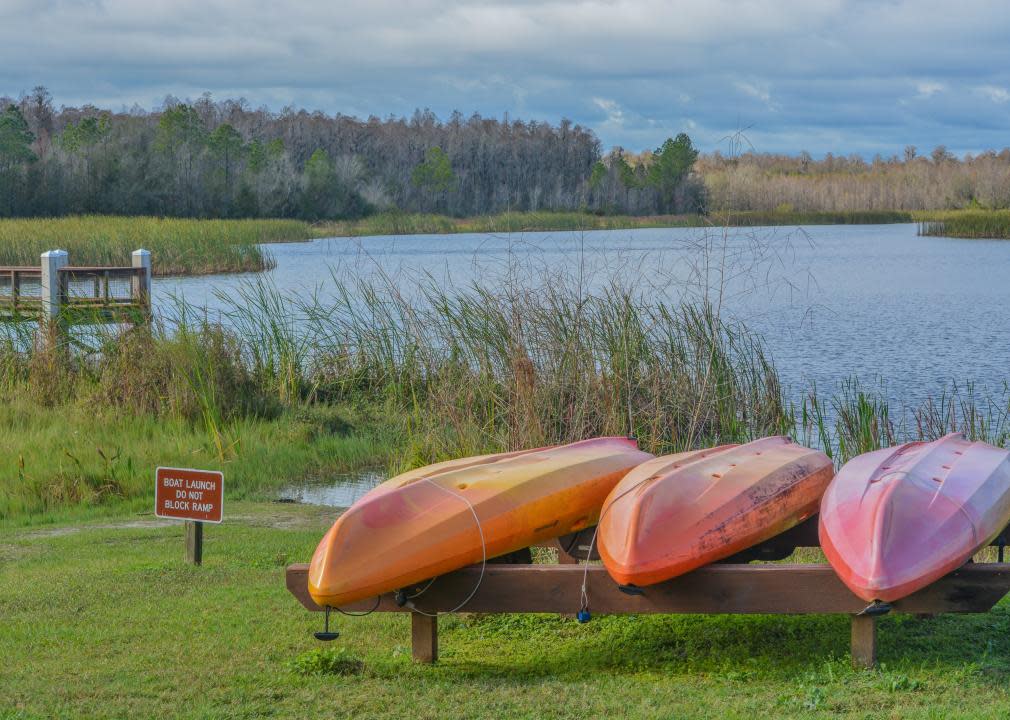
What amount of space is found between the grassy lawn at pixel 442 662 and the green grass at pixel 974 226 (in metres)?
40.9

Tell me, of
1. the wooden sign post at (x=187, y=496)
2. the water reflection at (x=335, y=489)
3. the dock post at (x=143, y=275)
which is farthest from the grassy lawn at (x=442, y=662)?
the dock post at (x=143, y=275)

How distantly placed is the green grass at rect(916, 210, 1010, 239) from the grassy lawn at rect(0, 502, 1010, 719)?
40.9 metres

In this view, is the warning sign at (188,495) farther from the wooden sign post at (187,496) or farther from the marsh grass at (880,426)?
the marsh grass at (880,426)

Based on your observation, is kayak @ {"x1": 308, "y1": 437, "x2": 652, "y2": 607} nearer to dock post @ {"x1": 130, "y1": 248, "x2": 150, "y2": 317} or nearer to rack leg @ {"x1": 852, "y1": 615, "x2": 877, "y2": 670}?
rack leg @ {"x1": 852, "y1": 615, "x2": 877, "y2": 670}

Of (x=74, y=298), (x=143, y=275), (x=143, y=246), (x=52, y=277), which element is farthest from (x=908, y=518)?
(x=143, y=246)

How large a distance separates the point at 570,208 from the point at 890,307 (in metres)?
30.4

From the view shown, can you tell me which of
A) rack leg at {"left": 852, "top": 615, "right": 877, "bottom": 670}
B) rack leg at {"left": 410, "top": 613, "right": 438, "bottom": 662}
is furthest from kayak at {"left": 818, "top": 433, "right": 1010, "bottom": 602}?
rack leg at {"left": 410, "top": 613, "right": 438, "bottom": 662}

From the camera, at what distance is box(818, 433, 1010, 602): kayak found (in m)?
3.83

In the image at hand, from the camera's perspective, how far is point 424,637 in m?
4.34

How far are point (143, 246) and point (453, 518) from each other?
27698 millimetres

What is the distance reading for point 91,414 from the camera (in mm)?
10812

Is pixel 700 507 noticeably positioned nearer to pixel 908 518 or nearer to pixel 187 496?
pixel 908 518

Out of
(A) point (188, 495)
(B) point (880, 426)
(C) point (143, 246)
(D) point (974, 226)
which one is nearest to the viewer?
(A) point (188, 495)

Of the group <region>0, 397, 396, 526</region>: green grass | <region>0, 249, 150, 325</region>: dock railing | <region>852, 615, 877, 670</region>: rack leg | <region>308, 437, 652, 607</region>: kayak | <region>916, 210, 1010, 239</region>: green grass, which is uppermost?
<region>916, 210, 1010, 239</region>: green grass
